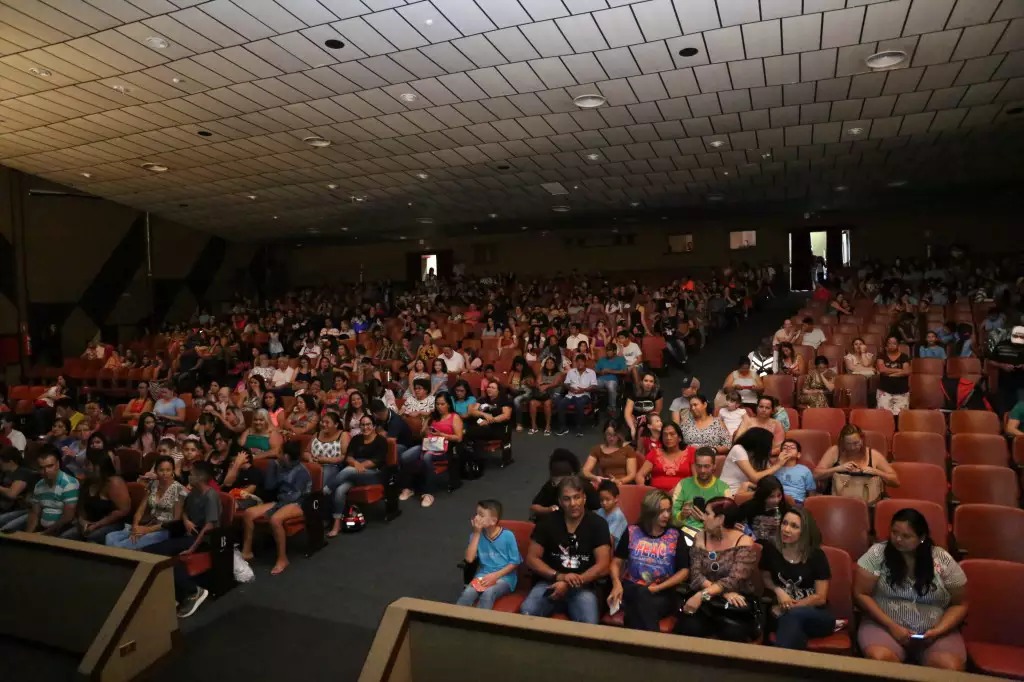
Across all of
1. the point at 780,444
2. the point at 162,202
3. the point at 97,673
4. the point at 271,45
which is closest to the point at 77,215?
the point at 162,202

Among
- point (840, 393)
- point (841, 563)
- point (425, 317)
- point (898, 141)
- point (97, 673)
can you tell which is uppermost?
point (898, 141)

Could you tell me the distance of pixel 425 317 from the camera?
13.3 m

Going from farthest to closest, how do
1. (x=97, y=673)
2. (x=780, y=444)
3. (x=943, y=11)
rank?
(x=943, y=11)
(x=780, y=444)
(x=97, y=673)

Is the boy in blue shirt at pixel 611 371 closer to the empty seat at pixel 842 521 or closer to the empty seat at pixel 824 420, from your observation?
the empty seat at pixel 824 420

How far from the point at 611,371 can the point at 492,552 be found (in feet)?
16.0

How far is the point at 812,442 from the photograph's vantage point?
4938 mm

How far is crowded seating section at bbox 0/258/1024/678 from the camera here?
9.89ft

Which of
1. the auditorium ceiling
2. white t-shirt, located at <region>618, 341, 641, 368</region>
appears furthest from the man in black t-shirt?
white t-shirt, located at <region>618, 341, 641, 368</region>

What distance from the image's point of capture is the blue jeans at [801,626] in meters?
2.86

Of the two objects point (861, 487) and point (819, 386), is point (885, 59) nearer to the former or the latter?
point (819, 386)

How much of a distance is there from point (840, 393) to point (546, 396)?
3131 millimetres

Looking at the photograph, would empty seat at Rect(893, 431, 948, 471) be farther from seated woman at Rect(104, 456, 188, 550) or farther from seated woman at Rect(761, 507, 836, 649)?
seated woman at Rect(104, 456, 188, 550)

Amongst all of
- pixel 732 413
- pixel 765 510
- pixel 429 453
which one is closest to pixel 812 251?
pixel 732 413

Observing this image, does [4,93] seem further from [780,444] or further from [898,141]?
[898,141]
